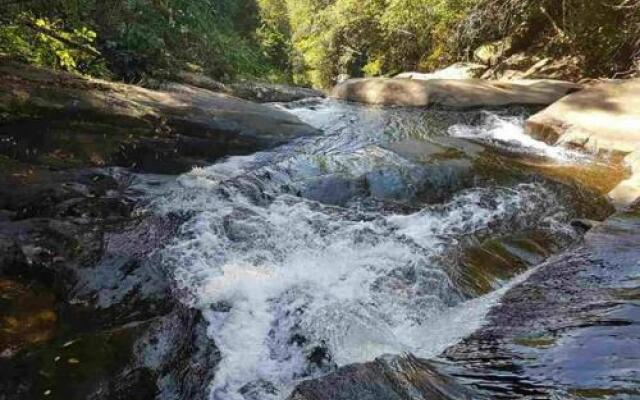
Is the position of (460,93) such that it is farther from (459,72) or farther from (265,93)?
(265,93)

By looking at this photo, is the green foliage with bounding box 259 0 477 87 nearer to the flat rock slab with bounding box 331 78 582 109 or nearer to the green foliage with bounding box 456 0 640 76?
the green foliage with bounding box 456 0 640 76

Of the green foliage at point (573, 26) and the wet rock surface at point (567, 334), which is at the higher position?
the green foliage at point (573, 26)

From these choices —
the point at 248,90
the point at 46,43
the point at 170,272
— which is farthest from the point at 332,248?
the point at 248,90

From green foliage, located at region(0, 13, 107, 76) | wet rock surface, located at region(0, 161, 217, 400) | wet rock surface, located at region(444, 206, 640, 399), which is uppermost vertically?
green foliage, located at region(0, 13, 107, 76)

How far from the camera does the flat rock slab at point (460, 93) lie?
11406 mm

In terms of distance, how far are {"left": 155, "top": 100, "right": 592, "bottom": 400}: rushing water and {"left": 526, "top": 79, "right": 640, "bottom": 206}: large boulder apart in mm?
616

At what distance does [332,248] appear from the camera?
5.02 metres

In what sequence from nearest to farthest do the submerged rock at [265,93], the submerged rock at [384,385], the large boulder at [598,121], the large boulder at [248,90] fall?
the submerged rock at [384,385]
the large boulder at [598,121]
the large boulder at [248,90]
the submerged rock at [265,93]

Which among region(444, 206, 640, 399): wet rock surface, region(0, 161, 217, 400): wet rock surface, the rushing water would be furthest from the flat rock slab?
region(0, 161, 217, 400): wet rock surface

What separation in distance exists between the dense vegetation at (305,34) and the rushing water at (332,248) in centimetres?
214

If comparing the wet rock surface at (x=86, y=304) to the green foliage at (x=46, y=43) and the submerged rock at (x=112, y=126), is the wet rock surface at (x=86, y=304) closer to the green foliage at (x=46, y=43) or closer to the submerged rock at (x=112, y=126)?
the submerged rock at (x=112, y=126)

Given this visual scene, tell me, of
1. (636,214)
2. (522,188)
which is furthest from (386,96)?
(636,214)

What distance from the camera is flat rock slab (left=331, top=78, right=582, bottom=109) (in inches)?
449

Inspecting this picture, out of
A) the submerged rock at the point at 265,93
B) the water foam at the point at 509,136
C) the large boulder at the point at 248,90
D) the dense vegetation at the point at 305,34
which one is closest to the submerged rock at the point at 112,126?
the dense vegetation at the point at 305,34
